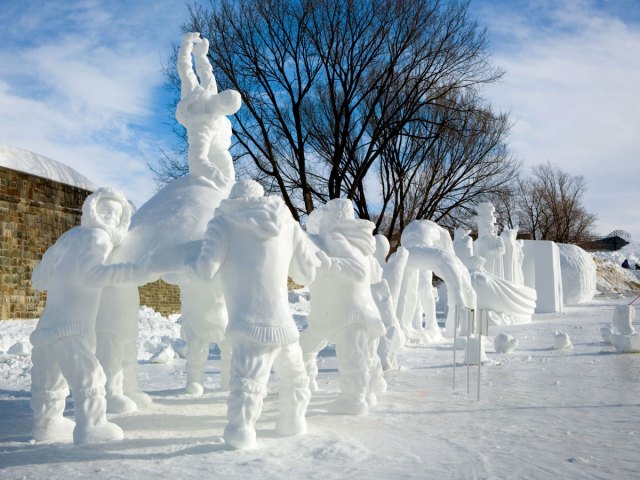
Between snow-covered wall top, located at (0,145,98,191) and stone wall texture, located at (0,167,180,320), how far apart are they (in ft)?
7.74

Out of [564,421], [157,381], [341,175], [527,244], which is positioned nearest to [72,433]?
[157,381]

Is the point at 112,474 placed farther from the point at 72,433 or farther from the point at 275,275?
the point at 275,275

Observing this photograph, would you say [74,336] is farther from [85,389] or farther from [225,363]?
[225,363]

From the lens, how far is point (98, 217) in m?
4.45

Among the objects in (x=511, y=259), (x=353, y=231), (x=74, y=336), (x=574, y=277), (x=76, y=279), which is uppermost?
(x=574, y=277)

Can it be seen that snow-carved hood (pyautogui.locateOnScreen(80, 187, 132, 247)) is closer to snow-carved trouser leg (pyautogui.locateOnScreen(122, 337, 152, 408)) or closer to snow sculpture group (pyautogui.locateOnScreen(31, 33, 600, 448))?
snow sculpture group (pyautogui.locateOnScreen(31, 33, 600, 448))

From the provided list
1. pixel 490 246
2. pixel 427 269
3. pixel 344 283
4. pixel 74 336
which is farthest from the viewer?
pixel 490 246

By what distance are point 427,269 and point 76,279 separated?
7.56 metres

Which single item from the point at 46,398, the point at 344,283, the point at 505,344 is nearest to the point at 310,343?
the point at 344,283

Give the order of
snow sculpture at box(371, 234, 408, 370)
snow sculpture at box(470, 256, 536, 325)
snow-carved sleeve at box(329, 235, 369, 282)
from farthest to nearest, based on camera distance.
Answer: snow sculpture at box(470, 256, 536, 325)
snow sculpture at box(371, 234, 408, 370)
snow-carved sleeve at box(329, 235, 369, 282)

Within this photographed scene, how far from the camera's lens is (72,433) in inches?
168

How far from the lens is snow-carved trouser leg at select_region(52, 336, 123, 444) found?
406 cm

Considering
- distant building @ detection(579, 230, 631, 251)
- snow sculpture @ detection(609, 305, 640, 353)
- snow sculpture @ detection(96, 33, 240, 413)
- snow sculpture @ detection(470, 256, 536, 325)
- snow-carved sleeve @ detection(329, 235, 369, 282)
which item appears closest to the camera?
snow sculpture @ detection(96, 33, 240, 413)

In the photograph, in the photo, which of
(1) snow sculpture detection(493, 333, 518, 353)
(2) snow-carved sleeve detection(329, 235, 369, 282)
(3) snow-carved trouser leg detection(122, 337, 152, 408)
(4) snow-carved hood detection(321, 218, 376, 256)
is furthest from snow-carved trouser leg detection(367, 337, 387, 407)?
(1) snow sculpture detection(493, 333, 518, 353)
